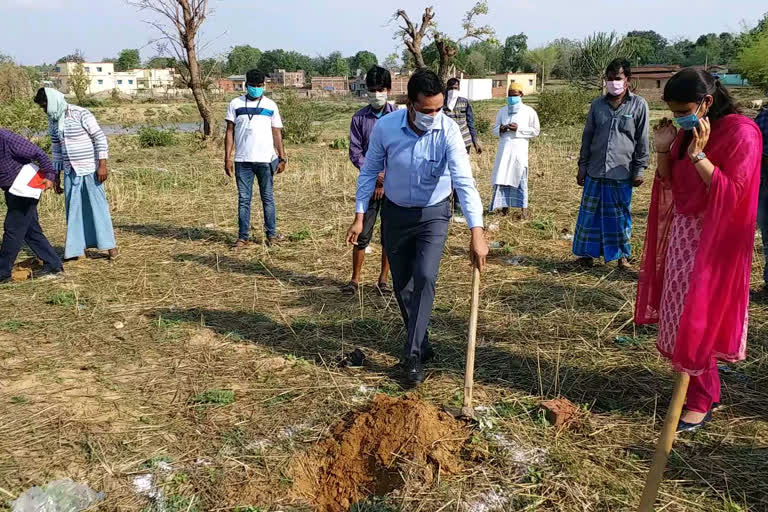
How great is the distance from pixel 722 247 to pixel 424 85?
5.57 feet

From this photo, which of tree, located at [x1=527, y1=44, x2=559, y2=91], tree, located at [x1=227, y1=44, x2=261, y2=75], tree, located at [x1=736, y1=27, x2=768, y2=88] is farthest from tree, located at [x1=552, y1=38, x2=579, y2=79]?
tree, located at [x1=227, y1=44, x2=261, y2=75]

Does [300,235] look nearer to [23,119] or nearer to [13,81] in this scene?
[23,119]

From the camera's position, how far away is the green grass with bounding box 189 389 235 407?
143 inches

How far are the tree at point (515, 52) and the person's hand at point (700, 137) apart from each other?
94036 mm

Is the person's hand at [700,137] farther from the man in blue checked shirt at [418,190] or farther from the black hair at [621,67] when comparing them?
the black hair at [621,67]

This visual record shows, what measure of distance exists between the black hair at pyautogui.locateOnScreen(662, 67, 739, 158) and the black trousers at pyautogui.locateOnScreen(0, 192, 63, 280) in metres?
5.47

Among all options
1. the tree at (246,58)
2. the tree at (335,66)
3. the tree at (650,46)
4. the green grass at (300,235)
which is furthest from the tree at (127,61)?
the green grass at (300,235)

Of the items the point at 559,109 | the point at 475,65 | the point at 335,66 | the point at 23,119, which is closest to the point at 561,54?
the point at 475,65

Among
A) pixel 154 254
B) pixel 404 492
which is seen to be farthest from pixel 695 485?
pixel 154 254

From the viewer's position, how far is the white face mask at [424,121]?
346 cm

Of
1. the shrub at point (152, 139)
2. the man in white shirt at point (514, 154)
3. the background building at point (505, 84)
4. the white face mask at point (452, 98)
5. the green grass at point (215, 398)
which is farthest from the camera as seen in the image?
the background building at point (505, 84)

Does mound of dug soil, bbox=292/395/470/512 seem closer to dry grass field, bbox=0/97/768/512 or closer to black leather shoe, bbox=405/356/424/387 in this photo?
dry grass field, bbox=0/97/768/512

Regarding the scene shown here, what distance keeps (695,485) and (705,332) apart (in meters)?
0.69

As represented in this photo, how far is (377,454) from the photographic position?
3053mm
